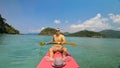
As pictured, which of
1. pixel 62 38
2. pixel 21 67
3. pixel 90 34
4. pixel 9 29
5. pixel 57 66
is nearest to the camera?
pixel 57 66

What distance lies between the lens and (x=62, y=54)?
354 inches

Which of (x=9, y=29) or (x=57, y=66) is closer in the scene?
(x=57, y=66)

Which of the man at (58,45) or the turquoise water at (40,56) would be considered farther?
the turquoise water at (40,56)

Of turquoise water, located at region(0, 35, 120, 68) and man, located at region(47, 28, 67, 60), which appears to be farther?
turquoise water, located at region(0, 35, 120, 68)

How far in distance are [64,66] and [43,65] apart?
851 millimetres

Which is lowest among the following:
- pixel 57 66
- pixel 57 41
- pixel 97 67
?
pixel 97 67

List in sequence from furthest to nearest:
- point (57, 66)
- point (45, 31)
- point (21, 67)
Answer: point (45, 31), point (21, 67), point (57, 66)

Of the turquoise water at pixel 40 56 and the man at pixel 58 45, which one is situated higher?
the man at pixel 58 45

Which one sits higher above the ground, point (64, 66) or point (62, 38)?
point (62, 38)

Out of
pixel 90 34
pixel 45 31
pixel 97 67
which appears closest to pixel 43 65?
pixel 97 67

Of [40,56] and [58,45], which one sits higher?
[58,45]

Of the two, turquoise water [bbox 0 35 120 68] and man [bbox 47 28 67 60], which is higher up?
man [bbox 47 28 67 60]

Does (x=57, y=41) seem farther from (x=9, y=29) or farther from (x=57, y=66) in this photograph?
(x=9, y=29)

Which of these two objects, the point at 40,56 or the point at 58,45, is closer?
the point at 58,45
